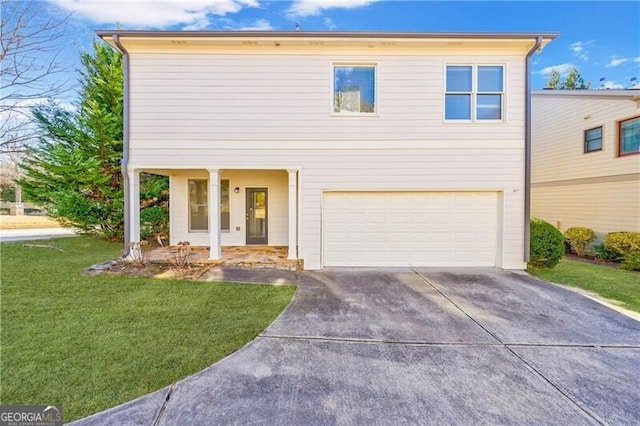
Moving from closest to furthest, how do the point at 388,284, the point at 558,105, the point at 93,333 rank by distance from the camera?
the point at 93,333, the point at 388,284, the point at 558,105

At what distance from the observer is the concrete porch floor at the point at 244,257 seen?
7.86 meters

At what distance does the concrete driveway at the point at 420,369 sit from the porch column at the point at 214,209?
370 centimetres

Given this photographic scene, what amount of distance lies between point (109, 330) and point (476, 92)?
9.30 m

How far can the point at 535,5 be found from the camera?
Answer: 10.5 m

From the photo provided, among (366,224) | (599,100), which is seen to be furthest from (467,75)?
(599,100)

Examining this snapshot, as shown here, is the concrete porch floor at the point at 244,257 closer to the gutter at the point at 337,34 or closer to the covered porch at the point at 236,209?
the covered porch at the point at 236,209

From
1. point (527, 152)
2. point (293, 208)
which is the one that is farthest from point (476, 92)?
point (293, 208)

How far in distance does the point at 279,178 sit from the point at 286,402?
8.34 metres

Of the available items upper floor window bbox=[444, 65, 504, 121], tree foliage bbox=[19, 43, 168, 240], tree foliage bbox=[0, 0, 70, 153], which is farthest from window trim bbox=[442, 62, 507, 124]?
tree foliage bbox=[19, 43, 168, 240]

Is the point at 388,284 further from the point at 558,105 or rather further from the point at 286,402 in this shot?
the point at 558,105

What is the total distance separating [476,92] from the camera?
7.97 m

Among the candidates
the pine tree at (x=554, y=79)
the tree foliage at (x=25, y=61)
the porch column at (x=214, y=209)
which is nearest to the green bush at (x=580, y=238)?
the porch column at (x=214, y=209)

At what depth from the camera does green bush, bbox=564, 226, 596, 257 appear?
11.1 m

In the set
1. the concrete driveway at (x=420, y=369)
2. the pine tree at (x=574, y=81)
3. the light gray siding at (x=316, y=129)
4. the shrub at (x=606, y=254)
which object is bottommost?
the concrete driveway at (x=420, y=369)
